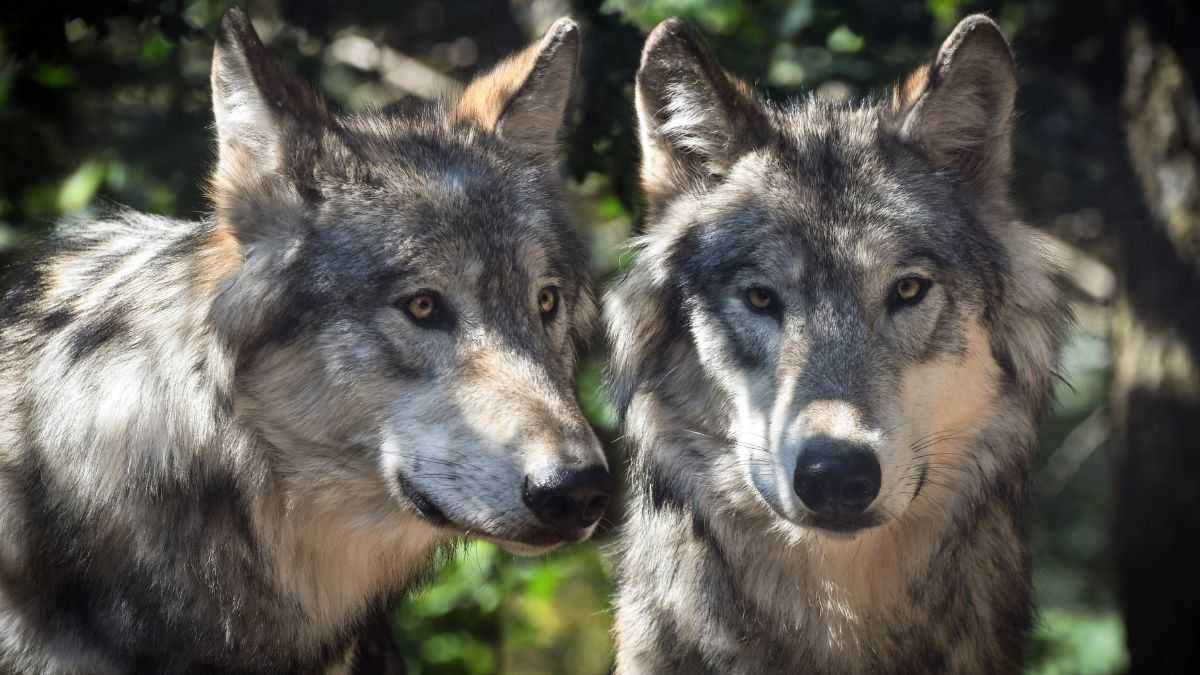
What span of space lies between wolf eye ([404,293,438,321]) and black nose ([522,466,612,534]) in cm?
60

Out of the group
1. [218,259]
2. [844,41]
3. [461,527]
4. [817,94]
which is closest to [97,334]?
[218,259]

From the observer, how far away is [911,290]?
144 inches

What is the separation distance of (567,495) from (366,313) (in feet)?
2.52

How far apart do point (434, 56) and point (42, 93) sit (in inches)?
105

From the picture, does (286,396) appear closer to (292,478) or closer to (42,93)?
(292,478)

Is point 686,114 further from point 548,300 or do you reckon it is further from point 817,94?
point 817,94

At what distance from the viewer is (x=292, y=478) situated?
3553mm

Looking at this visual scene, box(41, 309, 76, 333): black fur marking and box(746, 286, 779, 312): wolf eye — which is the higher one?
box(746, 286, 779, 312): wolf eye

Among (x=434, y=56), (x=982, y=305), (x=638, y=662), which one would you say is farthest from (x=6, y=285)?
(x=434, y=56)

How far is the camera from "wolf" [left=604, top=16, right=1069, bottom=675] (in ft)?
11.9

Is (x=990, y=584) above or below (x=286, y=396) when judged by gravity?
below

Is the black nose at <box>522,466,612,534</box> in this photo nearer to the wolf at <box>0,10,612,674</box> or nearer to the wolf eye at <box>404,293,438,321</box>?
the wolf at <box>0,10,612,674</box>

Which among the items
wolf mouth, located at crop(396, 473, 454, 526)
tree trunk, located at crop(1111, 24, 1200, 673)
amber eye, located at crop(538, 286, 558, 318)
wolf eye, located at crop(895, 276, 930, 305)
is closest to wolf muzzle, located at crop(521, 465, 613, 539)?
wolf mouth, located at crop(396, 473, 454, 526)

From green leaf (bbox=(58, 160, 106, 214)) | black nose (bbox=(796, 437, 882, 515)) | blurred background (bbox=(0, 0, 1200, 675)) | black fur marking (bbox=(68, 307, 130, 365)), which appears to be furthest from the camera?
green leaf (bbox=(58, 160, 106, 214))
